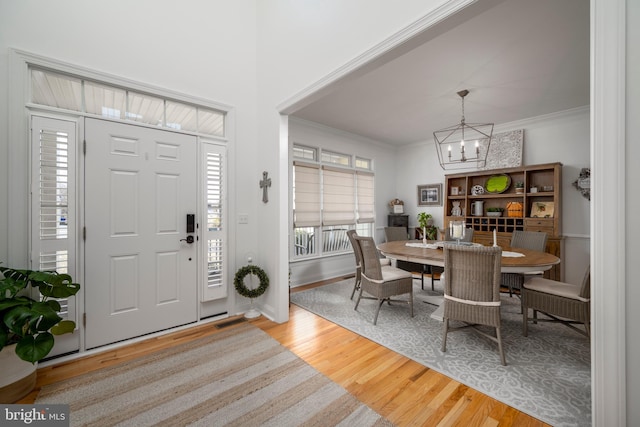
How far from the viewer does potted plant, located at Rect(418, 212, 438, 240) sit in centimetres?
557

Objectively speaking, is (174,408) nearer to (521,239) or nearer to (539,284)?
(539,284)

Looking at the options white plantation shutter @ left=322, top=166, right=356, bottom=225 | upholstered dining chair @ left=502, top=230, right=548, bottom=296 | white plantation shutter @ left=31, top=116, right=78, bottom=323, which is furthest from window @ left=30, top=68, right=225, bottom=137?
upholstered dining chair @ left=502, top=230, right=548, bottom=296

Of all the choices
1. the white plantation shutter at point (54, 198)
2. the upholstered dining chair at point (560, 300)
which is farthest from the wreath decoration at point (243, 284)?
A: the upholstered dining chair at point (560, 300)

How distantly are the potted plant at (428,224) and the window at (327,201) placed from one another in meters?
1.04

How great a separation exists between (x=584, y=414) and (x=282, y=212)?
277 centimetres

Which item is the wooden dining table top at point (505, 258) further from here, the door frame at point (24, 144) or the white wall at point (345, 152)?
the door frame at point (24, 144)

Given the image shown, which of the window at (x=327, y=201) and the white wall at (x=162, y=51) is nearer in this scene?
the white wall at (x=162, y=51)

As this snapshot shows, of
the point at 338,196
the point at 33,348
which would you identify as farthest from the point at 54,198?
the point at 338,196

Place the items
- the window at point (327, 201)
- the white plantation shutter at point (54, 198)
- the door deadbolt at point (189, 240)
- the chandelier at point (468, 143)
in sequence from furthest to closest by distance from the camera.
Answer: the chandelier at point (468, 143) < the window at point (327, 201) < the door deadbolt at point (189, 240) < the white plantation shutter at point (54, 198)

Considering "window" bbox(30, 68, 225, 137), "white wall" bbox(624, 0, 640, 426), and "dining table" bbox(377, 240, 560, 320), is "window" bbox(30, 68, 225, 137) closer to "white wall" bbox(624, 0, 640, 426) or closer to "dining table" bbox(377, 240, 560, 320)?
"dining table" bbox(377, 240, 560, 320)

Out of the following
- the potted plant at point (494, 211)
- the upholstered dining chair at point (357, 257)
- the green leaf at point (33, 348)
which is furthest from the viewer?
the potted plant at point (494, 211)

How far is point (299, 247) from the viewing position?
480 centimetres

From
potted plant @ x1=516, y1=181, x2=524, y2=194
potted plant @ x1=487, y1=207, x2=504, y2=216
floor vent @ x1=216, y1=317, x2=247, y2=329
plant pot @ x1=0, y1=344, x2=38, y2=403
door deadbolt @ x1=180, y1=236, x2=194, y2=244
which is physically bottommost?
floor vent @ x1=216, y1=317, x2=247, y2=329

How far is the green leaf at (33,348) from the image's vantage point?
1.55 m
